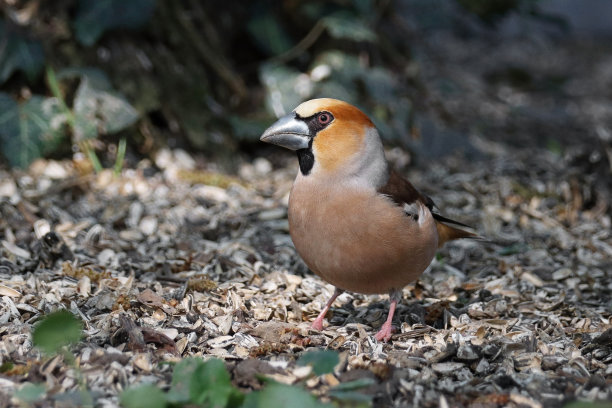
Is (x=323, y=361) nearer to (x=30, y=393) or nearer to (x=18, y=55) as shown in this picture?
(x=30, y=393)

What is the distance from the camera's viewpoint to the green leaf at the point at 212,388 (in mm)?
2582

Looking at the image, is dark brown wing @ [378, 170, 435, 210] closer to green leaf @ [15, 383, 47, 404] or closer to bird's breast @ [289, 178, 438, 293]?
bird's breast @ [289, 178, 438, 293]

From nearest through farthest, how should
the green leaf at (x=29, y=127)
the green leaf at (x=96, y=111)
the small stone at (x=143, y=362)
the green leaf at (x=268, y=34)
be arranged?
the small stone at (x=143, y=362), the green leaf at (x=29, y=127), the green leaf at (x=96, y=111), the green leaf at (x=268, y=34)

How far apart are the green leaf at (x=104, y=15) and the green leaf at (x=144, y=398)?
3825 mm

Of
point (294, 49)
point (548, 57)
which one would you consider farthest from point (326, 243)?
point (548, 57)

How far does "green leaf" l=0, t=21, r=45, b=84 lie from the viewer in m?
5.55

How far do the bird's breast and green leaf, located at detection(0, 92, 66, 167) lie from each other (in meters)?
2.66

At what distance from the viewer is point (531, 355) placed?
3359 mm

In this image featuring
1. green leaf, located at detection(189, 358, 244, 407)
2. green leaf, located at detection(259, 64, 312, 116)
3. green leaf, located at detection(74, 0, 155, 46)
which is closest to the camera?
green leaf, located at detection(189, 358, 244, 407)

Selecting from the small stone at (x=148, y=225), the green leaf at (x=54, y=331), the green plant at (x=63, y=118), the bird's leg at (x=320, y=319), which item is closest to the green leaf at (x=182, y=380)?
the green leaf at (x=54, y=331)

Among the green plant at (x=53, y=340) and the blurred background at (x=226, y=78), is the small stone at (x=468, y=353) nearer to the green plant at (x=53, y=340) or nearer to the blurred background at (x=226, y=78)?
the green plant at (x=53, y=340)

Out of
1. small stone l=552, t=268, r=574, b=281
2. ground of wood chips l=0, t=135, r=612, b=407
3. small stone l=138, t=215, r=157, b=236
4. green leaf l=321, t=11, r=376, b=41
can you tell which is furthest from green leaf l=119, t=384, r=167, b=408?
green leaf l=321, t=11, r=376, b=41

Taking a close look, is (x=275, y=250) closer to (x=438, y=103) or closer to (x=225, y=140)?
(x=225, y=140)

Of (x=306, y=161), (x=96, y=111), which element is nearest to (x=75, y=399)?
(x=306, y=161)
